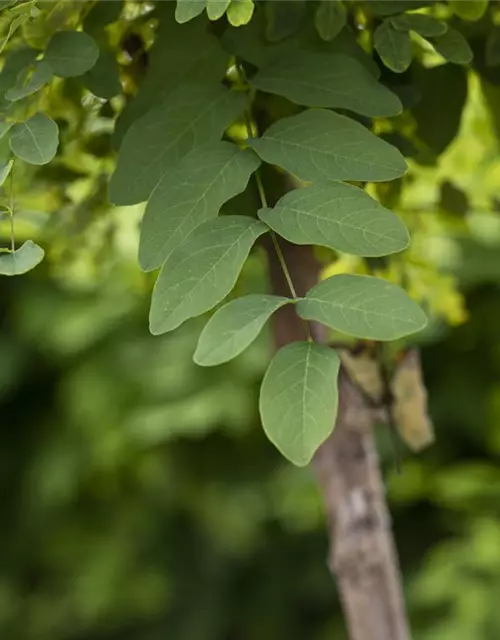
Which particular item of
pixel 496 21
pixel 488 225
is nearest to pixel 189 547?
pixel 488 225

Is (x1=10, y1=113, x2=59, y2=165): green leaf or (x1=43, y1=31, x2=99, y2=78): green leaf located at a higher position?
(x1=43, y1=31, x2=99, y2=78): green leaf

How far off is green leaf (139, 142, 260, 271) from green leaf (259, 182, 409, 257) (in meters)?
0.02

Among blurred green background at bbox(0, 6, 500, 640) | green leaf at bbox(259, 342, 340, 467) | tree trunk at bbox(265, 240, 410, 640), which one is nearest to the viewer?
green leaf at bbox(259, 342, 340, 467)

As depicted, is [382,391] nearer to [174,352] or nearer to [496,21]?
[496,21]

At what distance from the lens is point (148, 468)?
5.84 ft

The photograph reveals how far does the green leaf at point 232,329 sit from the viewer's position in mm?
317

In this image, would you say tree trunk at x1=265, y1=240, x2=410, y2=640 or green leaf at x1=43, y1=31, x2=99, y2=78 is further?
tree trunk at x1=265, y1=240, x2=410, y2=640

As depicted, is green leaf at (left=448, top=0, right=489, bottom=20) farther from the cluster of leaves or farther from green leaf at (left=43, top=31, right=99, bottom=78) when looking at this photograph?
green leaf at (left=43, top=31, right=99, bottom=78)

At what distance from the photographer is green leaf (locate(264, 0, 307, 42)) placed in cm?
41

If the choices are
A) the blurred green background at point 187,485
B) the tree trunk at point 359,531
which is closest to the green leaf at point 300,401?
the tree trunk at point 359,531

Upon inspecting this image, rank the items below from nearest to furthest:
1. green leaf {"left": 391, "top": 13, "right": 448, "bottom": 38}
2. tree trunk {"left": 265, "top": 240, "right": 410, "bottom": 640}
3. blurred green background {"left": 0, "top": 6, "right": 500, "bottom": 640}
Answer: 1. green leaf {"left": 391, "top": 13, "right": 448, "bottom": 38}
2. tree trunk {"left": 265, "top": 240, "right": 410, "bottom": 640}
3. blurred green background {"left": 0, "top": 6, "right": 500, "bottom": 640}

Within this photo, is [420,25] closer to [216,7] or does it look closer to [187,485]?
[216,7]

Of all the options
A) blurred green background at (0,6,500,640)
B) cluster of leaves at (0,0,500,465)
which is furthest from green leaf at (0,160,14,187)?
blurred green background at (0,6,500,640)

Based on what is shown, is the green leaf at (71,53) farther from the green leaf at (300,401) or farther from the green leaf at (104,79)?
the green leaf at (300,401)
